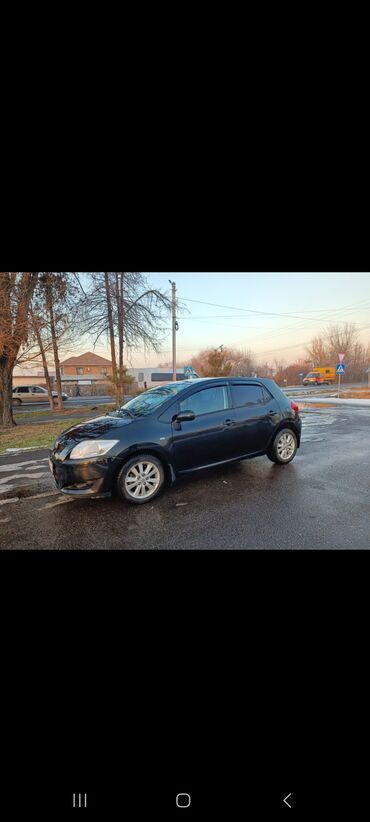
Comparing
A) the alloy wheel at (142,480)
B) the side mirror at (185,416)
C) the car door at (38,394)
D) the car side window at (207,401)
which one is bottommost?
the alloy wheel at (142,480)

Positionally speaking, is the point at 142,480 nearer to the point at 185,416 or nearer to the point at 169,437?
the point at 169,437

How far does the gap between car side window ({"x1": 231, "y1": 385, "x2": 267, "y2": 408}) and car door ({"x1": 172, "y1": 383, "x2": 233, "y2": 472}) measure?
14cm

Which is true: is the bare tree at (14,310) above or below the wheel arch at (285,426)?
above

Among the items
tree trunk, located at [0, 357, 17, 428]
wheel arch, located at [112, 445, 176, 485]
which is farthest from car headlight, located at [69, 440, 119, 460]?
tree trunk, located at [0, 357, 17, 428]

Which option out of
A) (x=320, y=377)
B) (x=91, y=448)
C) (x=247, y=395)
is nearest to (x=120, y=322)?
(x=247, y=395)

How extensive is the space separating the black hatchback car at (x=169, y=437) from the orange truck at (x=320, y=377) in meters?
37.2

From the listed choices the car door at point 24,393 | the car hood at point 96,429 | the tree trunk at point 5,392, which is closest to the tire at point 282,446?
the car hood at point 96,429

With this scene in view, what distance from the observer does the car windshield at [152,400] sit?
4051 millimetres

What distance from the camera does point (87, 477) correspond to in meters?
3.39

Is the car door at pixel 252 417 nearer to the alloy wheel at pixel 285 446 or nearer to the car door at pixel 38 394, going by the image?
the alloy wheel at pixel 285 446

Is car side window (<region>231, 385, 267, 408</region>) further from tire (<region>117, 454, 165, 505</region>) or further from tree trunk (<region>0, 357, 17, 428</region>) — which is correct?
tree trunk (<region>0, 357, 17, 428</region>)

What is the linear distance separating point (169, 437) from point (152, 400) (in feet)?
2.64
